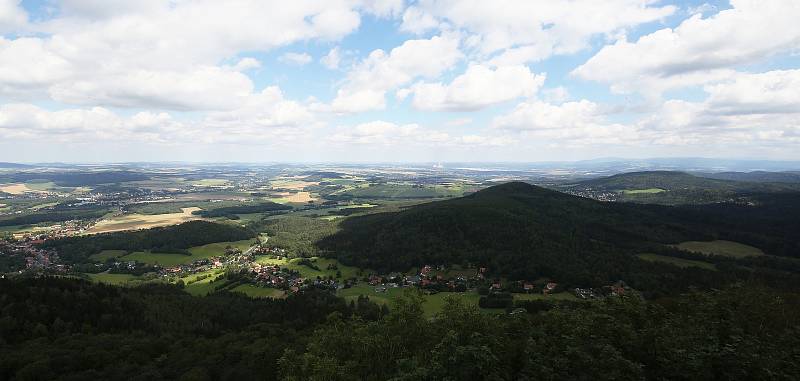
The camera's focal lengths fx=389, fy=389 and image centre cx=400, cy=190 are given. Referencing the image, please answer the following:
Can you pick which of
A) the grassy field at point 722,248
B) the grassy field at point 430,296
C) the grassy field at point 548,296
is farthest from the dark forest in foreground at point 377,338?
the grassy field at point 722,248

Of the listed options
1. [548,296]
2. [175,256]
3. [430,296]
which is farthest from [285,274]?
[548,296]

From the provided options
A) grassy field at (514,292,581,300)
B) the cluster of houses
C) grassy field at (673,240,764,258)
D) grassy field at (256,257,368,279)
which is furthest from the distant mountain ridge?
the cluster of houses

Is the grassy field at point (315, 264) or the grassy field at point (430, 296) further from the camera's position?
the grassy field at point (315, 264)

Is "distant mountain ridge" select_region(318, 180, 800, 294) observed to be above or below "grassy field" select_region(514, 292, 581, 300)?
above

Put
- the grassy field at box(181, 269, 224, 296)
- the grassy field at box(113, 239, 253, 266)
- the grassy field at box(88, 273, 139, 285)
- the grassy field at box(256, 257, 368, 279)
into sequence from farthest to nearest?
the grassy field at box(113, 239, 253, 266) < the grassy field at box(256, 257, 368, 279) < the grassy field at box(88, 273, 139, 285) < the grassy field at box(181, 269, 224, 296)

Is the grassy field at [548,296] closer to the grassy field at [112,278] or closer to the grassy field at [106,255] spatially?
the grassy field at [112,278]

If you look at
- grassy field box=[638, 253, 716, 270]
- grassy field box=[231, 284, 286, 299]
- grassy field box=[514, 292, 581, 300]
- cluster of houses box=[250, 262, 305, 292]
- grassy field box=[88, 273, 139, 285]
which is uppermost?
grassy field box=[638, 253, 716, 270]

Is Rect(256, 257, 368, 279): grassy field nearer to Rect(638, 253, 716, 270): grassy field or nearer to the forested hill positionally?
the forested hill
